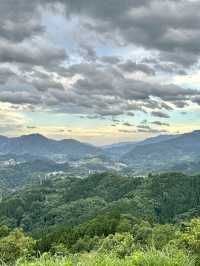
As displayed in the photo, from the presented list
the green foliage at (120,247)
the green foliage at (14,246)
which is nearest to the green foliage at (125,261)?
the green foliage at (120,247)

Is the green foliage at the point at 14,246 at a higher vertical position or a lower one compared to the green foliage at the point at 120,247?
lower

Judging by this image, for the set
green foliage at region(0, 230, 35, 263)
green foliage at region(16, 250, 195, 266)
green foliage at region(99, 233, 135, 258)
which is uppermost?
green foliage at region(16, 250, 195, 266)

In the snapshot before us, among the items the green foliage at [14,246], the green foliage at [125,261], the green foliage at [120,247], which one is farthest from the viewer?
the green foliage at [14,246]

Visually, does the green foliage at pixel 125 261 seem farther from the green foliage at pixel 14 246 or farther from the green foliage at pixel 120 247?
the green foliage at pixel 14 246

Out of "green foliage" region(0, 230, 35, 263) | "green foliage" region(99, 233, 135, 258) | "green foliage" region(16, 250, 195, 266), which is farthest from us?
"green foliage" region(0, 230, 35, 263)

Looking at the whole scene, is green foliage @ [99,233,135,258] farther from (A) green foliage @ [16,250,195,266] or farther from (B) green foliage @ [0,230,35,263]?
(B) green foliage @ [0,230,35,263]

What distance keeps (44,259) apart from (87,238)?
143 m

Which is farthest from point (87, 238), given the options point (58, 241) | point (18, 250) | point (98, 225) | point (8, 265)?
point (8, 265)

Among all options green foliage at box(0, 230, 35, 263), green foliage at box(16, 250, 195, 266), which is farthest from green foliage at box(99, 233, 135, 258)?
green foliage at box(0, 230, 35, 263)

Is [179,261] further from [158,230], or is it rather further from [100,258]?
[158,230]

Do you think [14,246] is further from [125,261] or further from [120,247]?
[125,261]

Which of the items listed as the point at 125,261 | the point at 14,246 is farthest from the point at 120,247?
the point at 125,261

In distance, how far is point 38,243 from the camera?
510 ft

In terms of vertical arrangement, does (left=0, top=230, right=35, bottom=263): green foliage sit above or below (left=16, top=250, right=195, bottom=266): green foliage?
below
